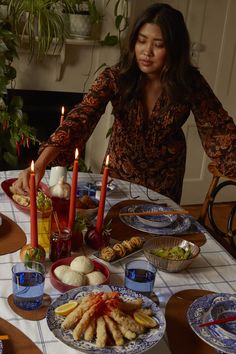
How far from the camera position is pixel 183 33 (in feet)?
6.21

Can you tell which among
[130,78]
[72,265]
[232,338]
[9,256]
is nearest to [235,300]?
[232,338]

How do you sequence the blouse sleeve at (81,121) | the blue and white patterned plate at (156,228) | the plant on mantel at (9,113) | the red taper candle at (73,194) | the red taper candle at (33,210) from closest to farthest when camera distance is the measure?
1. the red taper candle at (33,210)
2. the red taper candle at (73,194)
3. the blue and white patterned plate at (156,228)
4. the blouse sleeve at (81,121)
5. the plant on mantel at (9,113)

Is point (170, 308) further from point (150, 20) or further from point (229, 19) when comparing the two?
point (229, 19)

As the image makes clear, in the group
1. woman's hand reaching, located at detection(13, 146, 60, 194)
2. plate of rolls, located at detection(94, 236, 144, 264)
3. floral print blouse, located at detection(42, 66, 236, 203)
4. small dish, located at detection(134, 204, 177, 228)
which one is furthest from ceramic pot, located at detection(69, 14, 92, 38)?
plate of rolls, located at detection(94, 236, 144, 264)

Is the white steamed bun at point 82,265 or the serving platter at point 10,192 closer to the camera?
the white steamed bun at point 82,265

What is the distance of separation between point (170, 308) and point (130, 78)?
1.06m

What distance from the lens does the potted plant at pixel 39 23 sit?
2656mm

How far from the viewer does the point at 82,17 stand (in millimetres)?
2869

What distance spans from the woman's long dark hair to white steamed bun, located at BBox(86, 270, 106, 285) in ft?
3.14

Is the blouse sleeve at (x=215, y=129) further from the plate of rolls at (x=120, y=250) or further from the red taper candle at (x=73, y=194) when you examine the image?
the red taper candle at (x=73, y=194)

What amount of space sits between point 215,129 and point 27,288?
3.64ft

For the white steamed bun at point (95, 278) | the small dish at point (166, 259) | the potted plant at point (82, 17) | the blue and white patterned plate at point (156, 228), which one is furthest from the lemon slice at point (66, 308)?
the potted plant at point (82, 17)

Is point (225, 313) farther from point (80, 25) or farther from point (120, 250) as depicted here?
point (80, 25)

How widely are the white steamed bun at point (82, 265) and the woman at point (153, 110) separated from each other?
0.61 meters
